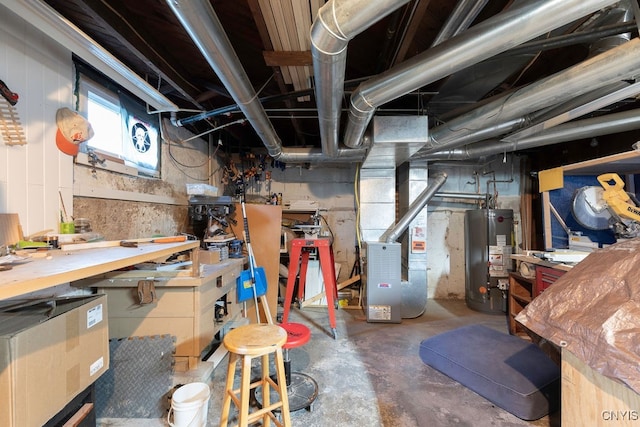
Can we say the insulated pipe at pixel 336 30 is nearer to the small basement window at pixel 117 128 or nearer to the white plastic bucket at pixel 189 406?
the small basement window at pixel 117 128

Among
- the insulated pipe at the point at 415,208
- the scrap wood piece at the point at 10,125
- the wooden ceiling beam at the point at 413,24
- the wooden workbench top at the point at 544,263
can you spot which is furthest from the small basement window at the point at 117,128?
the wooden workbench top at the point at 544,263

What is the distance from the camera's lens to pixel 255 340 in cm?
125

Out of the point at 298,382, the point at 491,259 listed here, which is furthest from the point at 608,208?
the point at 298,382

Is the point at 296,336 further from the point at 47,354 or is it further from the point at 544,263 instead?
the point at 544,263

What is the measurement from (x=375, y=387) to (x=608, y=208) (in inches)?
86.7

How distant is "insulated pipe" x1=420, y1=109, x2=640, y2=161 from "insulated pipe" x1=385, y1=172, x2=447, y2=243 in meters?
0.33

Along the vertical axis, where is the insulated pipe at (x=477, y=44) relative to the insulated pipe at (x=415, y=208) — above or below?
above

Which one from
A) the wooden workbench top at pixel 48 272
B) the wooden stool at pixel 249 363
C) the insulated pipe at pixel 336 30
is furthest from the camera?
the wooden stool at pixel 249 363

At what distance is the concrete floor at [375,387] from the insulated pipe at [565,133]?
75.2 inches

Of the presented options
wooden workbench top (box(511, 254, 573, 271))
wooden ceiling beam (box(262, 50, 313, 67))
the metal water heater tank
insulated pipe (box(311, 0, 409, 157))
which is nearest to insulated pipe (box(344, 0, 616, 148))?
insulated pipe (box(311, 0, 409, 157))

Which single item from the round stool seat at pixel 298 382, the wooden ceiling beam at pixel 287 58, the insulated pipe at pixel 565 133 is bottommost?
the round stool seat at pixel 298 382

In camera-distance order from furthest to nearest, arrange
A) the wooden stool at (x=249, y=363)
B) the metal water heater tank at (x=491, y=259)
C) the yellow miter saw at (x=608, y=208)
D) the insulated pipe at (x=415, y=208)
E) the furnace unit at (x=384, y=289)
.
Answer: the metal water heater tank at (x=491, y=259) < the insulated pipe at (x=415, y=208) < the furnace unit at (x=384, y=289) < the yellow miter saw at (x=608, y=208) < the wooden stool at (x=249, y=363)

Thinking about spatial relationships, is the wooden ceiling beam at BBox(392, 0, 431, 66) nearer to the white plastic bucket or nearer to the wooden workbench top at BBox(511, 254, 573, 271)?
the wooden workbench top at BBox(511, 254, 573, 271)

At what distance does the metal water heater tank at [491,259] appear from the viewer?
3277mm
